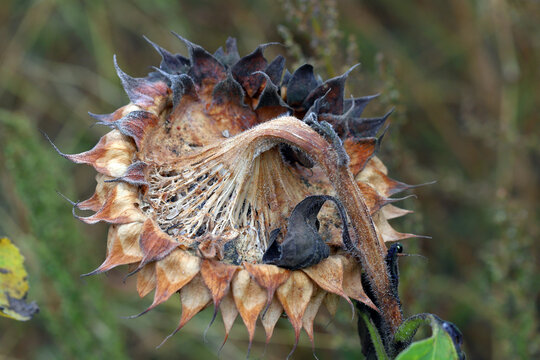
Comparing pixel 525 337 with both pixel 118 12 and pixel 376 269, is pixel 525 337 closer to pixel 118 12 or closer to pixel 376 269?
pixel 376 269

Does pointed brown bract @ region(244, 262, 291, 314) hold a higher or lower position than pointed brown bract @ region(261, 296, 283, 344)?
higher

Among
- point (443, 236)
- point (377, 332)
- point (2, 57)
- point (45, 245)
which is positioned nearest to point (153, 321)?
point (45, 245)

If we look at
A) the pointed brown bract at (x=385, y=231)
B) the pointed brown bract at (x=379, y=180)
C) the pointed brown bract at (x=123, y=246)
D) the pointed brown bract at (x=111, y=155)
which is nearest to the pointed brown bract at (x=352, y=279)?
the pointed brown bract at (x=385, y=231)

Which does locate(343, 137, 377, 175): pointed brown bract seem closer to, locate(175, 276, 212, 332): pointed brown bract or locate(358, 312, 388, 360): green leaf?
locate(358, 312, 388, 360): green leaf

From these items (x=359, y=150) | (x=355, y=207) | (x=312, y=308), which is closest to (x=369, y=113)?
(x=359, y=150)

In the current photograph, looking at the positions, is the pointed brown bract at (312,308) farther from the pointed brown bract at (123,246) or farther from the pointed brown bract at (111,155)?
the pointed brown bract at (111,155)

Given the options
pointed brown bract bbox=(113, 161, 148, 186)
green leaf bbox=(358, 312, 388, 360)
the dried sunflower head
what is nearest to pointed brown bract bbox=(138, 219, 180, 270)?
the dried sunflower head
